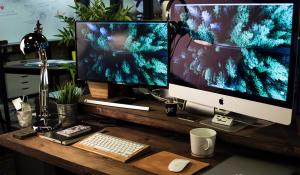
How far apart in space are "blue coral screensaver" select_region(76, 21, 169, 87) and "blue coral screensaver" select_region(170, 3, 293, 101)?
3.4 inches

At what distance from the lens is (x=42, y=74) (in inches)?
76.3

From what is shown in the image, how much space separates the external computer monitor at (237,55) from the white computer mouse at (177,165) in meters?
0.30

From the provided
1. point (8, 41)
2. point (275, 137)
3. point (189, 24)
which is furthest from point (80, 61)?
point (8, 41)

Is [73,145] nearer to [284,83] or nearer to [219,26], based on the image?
[219,26]

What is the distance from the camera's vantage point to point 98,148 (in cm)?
159

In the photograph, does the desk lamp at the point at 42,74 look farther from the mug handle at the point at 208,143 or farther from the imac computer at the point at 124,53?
the mug handle at the point at 208,143

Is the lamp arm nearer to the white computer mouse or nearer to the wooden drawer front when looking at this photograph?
the white computer mouse

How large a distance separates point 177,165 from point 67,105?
0.81 m

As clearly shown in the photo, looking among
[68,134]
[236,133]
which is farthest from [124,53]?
[236,133]

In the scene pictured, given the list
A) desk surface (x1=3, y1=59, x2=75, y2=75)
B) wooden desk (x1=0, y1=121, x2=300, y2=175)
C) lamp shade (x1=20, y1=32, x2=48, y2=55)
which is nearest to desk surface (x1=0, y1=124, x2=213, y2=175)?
wooden desk (x1=0, y1=121, x2=300, y2=175)

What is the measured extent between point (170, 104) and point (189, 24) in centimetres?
38

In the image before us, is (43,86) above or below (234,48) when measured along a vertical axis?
below

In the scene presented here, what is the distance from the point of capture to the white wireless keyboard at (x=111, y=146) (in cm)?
152

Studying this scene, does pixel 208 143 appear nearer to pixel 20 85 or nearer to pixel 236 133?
pixel 236 133
